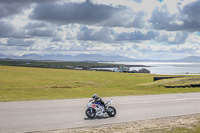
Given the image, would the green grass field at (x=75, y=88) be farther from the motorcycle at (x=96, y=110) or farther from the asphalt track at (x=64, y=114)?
the motorcycle at (x=96, y=110)

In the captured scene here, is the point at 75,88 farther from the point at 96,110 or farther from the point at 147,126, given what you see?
the point at 147,126

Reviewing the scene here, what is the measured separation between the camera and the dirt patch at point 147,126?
10.8 metres

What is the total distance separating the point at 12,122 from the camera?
1202cm

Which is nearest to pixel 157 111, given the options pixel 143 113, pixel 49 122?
pixel 143 113

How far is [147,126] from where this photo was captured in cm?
1165

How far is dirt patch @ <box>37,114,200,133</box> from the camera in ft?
35.6

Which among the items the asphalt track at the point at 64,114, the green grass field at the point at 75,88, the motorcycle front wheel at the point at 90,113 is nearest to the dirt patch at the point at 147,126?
the asphalt track at the point at 64,114

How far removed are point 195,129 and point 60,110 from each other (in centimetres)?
799

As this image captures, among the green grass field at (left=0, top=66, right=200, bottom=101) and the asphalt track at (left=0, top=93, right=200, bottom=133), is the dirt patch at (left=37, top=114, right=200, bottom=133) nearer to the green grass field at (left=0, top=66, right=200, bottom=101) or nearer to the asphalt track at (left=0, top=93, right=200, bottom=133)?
the asphalt track at (left=0, top=93, right=200, bottom=133)

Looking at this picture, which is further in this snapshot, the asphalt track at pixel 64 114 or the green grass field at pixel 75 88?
the green grass field at pixel 75 88

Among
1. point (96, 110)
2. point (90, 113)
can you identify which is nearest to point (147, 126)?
point (96, 110)

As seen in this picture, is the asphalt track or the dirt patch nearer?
the dirt patch

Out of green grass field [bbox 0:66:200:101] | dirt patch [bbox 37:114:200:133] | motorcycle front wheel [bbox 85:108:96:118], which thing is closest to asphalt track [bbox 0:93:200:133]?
motorcycle front wheel [bbox 85:108:96:118]

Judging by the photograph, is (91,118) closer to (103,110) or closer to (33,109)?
(103,110)
